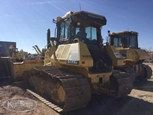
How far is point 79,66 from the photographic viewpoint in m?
5.64

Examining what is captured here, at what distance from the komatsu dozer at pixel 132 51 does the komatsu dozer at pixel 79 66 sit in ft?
15.4

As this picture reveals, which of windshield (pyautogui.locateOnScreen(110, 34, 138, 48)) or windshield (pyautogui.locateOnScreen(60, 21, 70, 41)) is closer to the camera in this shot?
windshield (pyautogui.locateOnScreen(60, 21, 70, 41))

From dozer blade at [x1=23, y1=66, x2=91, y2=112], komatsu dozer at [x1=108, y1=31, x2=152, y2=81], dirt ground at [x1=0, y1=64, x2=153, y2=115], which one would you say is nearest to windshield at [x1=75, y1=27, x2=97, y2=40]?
dozer blade at [x1=23, y1=66, x2=91, y2=112]

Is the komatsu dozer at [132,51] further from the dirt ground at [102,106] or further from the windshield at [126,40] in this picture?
the dirt ground at [102,106]

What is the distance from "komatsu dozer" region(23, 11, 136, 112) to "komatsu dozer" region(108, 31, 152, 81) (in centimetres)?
470

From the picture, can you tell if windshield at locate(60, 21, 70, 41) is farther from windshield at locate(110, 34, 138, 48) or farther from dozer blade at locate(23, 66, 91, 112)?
windshield at locate(110, 34, 138, 48)

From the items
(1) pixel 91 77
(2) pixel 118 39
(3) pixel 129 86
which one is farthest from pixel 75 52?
(2) pixel 118 39

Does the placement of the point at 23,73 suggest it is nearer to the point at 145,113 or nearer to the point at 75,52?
the point at 75,52

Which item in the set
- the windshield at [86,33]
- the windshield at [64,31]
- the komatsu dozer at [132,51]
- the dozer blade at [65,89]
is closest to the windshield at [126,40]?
the komatsu dozer at [132,51]

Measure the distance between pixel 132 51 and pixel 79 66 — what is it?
670cm

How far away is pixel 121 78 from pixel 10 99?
3908mm

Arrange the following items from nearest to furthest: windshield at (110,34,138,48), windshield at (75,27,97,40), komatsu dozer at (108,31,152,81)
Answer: windshield at (75,27,97,40) → komatsu dozer at (108,31,152,81) → windshield at (110,34,138,48)

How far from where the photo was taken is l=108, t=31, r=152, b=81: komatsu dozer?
1143 centimetres

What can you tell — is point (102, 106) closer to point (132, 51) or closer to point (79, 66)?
point (79, 66)
